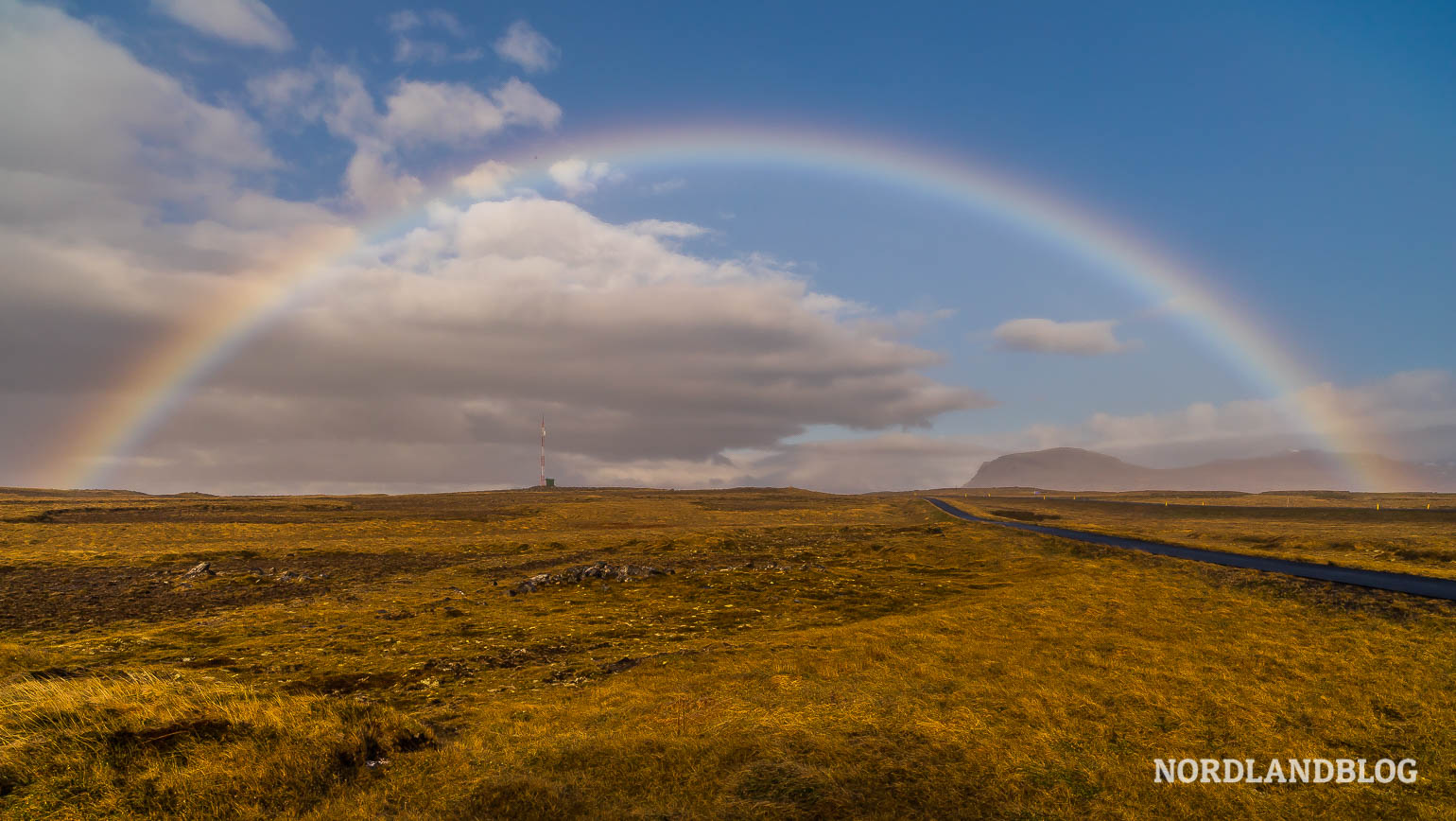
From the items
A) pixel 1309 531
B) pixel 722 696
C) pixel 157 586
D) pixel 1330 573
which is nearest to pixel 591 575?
pixel 722 696

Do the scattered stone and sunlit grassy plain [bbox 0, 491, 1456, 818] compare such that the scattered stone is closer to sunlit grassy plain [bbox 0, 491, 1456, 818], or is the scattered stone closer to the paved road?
sunlit grassy plain [bbox 0, 491, 1456, 818]

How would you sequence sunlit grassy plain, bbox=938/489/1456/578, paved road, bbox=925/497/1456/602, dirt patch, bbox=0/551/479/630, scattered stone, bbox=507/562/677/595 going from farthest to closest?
1. sunlit grassy plain, bbox=938/489/1456/578
2. scattered stone, bbox=507/562/677/595
3. dirt patch, bbox=0/551/479/630
4. paved road, bbox=925/497/1456/602

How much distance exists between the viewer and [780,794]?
10875 millimetres

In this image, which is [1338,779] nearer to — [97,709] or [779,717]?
[779,717]

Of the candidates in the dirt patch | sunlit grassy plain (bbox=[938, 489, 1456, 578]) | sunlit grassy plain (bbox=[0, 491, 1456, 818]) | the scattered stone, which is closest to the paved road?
sunlit grassy plain (bbox=[938, 489, 1456, 578])

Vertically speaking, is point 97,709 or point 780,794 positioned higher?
point 97,709

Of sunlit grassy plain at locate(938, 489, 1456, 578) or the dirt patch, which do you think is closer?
the dirt patch

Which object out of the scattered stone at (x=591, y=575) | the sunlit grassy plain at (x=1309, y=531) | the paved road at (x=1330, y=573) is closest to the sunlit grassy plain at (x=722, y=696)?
the scattered stone at (x=591, y=575)

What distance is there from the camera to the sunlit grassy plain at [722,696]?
10.7 m

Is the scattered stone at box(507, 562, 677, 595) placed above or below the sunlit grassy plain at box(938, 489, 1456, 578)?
above

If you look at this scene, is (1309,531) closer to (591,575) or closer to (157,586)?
(591,575)

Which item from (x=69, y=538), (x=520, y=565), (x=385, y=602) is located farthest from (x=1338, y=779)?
(x=69, y=538)

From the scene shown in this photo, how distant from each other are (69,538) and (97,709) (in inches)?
3686

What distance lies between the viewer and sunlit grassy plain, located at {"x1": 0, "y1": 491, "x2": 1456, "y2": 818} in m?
10.7
